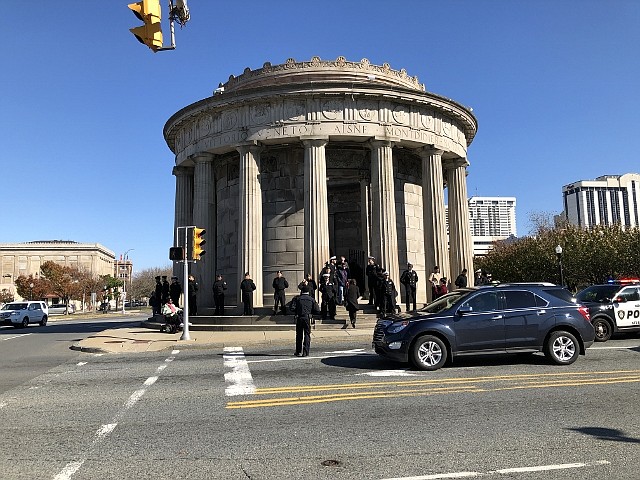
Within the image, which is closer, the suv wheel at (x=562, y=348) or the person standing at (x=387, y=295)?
the suv wheel at (x=562, y=348)

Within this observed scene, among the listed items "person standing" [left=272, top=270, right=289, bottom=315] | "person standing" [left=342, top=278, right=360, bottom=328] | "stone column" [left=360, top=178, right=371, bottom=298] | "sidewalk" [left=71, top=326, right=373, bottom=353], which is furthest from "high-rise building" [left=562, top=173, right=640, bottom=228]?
"sidewalk" [left=71, top=326, right=373, bottom=353]

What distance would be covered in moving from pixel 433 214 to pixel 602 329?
403 inches

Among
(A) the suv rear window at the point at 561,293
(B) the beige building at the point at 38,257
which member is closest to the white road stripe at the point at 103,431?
(A) the suv rear window at the point at 561,293

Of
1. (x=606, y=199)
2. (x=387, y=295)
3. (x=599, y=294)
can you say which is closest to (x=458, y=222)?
(x=387, y=295)

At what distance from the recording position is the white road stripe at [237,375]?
854cm

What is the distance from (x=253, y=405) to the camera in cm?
746

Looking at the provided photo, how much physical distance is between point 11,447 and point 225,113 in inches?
765

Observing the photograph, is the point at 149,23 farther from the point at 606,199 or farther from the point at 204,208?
the point at 606,199

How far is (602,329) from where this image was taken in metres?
14.2

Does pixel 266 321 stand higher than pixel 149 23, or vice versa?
pixel 149 23

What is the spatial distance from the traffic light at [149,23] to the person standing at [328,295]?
11.1 metres

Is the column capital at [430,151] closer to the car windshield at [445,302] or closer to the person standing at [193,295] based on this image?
the person standing at [193,295]

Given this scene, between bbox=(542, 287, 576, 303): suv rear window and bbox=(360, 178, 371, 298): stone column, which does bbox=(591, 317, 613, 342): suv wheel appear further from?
bbox=(360, 178, 371, 298): stone column

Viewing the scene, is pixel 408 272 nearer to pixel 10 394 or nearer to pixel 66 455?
pixel 10 394
